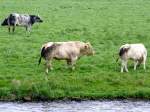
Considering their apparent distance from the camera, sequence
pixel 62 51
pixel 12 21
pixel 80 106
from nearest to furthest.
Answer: pixel 80 106 → pixel 62 51 → pixel 12 21

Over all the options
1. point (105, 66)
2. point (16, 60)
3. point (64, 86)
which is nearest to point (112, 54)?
point (105, 66)

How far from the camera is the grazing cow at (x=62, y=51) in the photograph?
2733 centimetres

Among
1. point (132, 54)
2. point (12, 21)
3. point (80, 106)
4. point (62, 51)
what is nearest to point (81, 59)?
point (62, 51)

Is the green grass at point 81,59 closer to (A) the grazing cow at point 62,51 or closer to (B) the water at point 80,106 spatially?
(A) the grazing cow at point 62,51

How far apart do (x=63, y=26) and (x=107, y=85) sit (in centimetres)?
1819

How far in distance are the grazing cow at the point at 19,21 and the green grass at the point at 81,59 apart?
0.51 meters

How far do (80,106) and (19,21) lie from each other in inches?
798

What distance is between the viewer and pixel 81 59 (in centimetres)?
3080

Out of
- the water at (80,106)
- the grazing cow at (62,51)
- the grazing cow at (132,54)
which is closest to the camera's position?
the water at (80,106)

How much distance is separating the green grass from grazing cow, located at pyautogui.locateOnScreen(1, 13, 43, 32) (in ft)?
1.67

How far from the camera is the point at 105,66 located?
2897 cm

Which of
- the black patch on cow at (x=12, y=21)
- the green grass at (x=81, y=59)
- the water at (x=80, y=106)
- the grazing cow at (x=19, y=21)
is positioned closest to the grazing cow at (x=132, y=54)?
the green grass at (x=81, y=59)

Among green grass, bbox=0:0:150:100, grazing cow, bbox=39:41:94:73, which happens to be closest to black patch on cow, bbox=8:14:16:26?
green grass, bbox=0:0:150:100

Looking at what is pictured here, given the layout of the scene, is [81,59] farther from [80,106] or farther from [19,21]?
[19,21]
